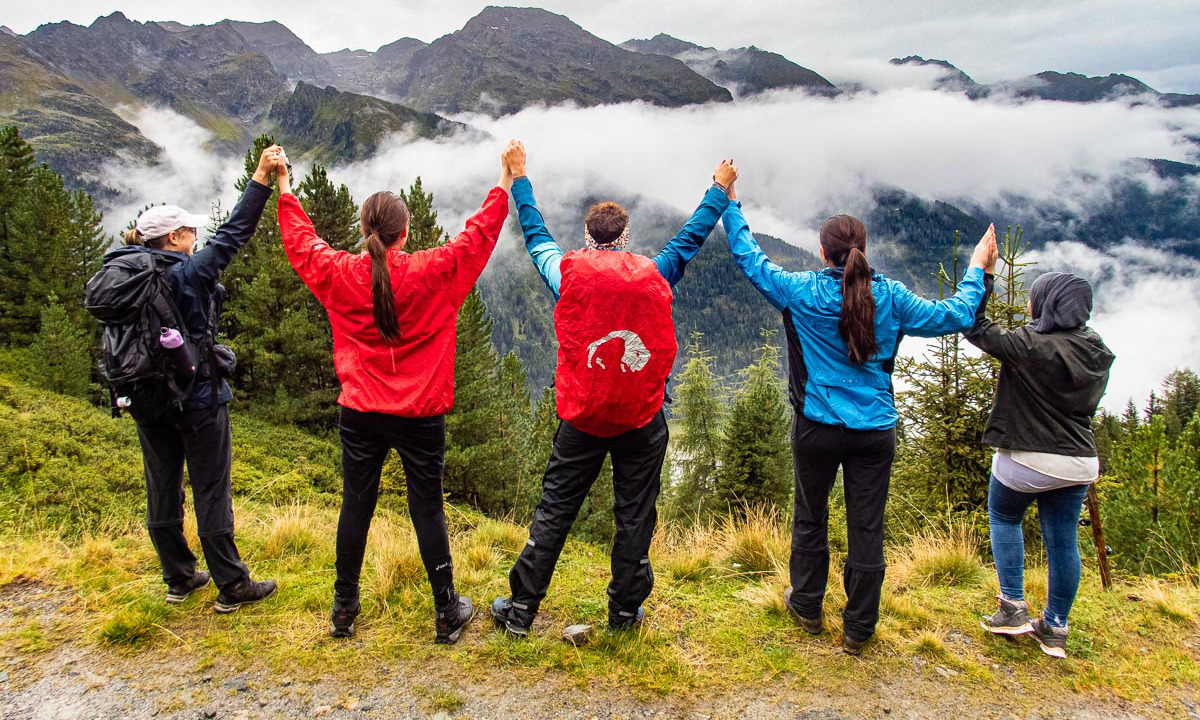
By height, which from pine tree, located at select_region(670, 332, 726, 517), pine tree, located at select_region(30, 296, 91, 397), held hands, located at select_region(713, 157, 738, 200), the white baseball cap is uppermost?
held hands, located at select_region(713, 157, 738, 200)

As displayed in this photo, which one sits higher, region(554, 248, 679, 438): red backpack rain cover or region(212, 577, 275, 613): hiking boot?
region(554, 248, 679, 438): red backpack rain cover

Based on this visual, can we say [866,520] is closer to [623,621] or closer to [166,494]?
[623,621]

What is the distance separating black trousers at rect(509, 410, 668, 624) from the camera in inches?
142

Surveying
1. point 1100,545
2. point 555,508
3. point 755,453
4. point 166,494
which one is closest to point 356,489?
point 555,508

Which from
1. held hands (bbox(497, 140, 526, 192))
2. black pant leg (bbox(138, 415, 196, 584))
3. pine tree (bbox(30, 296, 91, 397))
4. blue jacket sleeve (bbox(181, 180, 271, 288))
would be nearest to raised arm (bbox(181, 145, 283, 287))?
blue jacket sleeve (bbox(181, 180, 271, 288))

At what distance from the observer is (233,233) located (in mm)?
3623

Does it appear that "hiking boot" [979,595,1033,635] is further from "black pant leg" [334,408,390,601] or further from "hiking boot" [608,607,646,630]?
"black pant leg" [334,408,390,601]

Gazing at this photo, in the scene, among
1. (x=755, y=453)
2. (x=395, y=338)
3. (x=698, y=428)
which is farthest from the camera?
(x=698, y=428)

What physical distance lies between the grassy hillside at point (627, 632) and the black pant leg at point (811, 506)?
0.26m

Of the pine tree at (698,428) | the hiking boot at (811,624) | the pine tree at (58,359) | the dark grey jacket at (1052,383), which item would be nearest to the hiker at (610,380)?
the hiking boot at (811,624)

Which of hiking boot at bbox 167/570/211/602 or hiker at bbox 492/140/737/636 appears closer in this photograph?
hiker at bbox 492/140/737/636

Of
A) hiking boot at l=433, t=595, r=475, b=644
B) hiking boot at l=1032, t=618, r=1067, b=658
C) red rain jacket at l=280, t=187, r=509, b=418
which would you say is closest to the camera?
red rain jacket at l=280, t=187, r=509, b=418

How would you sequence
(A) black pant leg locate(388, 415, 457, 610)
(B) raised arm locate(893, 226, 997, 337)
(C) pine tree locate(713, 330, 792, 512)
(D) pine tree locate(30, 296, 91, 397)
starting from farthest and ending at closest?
1. (C) pine tree locate(713, 330, 792, 512)
2. (D) pine tree locate(30, 296, 91, 397)
3. (B) raised arm locate(893, 226, 997, 337)
4. (A) black pant leg locate(388, 415, 457, 610)

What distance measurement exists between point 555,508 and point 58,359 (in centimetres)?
2585
